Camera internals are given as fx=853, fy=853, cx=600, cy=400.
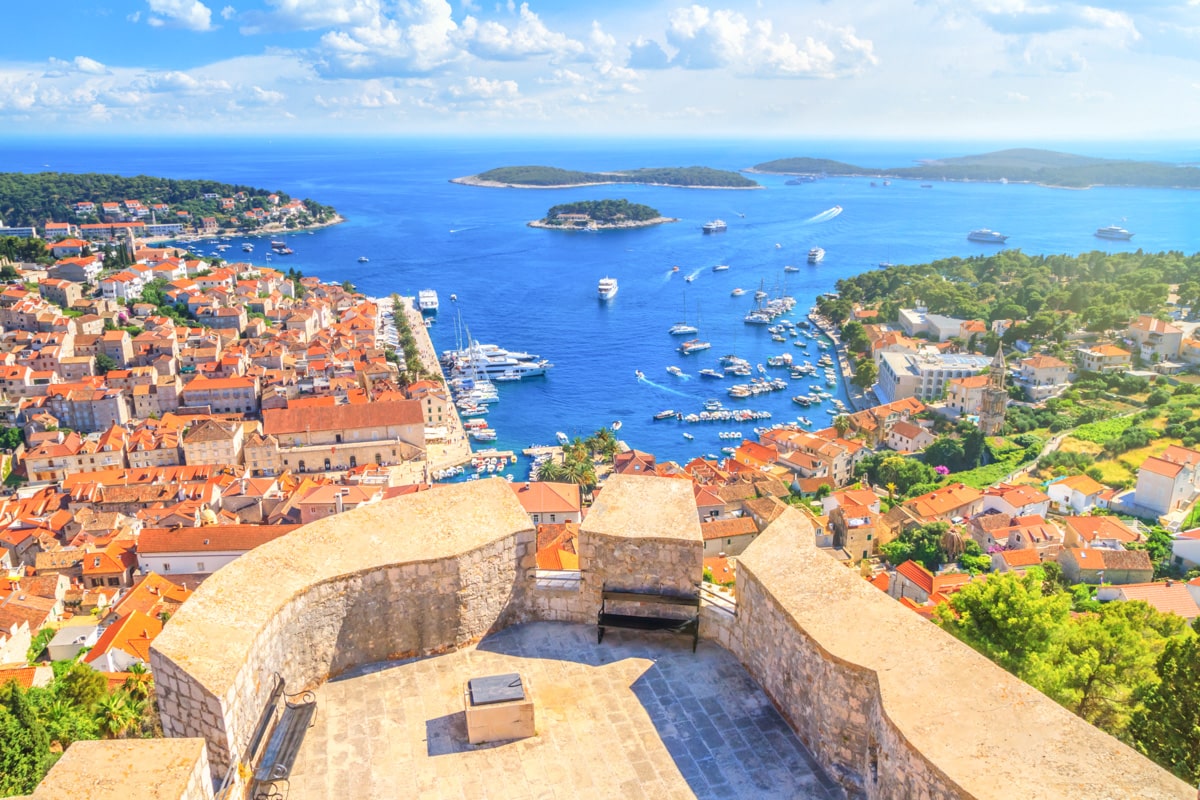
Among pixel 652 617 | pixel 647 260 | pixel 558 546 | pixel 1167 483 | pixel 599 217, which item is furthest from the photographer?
pixel 599 217

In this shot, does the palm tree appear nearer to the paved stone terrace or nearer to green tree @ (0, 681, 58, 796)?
green tree @ (0, 681, 58, 796)

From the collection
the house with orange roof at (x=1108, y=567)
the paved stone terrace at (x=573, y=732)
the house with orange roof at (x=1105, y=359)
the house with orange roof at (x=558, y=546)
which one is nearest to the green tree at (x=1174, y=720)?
the paved stone terrace at (x=573, y=732)

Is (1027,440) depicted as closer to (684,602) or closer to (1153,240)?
(684,602)

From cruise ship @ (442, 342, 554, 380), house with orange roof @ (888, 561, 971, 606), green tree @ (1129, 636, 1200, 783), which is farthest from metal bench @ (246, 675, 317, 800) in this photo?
cruise ship @ (442, 342, 554, 380)

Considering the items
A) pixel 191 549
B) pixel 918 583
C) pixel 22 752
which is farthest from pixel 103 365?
pixel 918 583

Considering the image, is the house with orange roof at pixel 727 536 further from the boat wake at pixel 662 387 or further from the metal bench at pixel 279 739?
the metal bench at pixel 279 739

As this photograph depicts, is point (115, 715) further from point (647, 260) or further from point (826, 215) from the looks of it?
point (826, 215)
